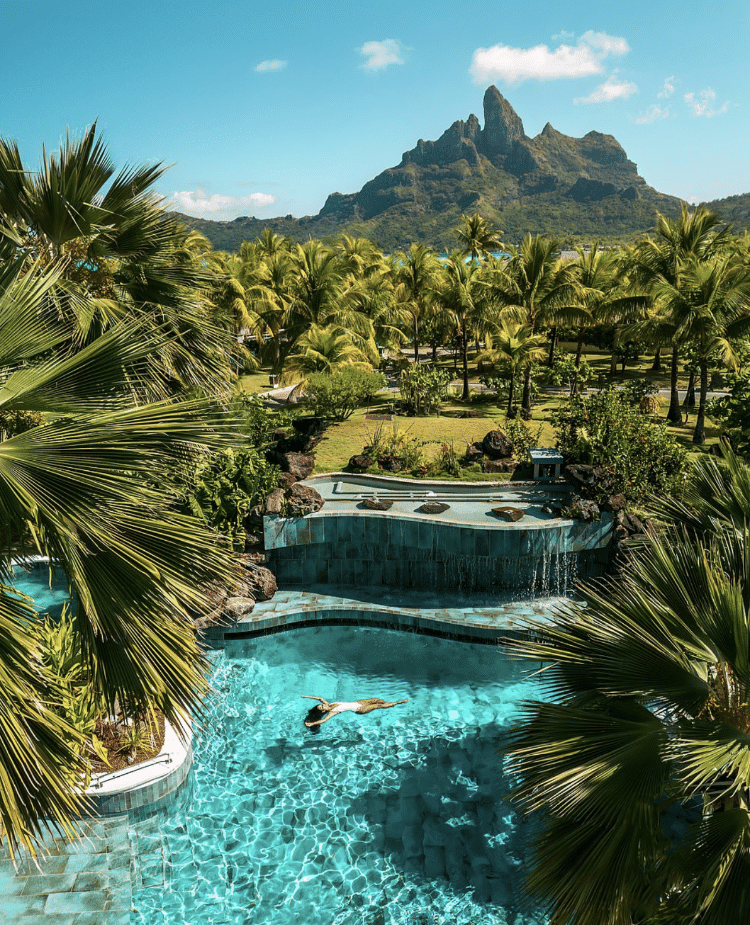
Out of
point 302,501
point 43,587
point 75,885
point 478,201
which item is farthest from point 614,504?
point 478,201

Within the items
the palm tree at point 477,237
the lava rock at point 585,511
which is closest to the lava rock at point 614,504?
the lava rock at point 585,511

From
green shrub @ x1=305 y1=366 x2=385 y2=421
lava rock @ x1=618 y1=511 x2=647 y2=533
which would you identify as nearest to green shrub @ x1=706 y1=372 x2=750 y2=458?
lava rock @ x1=618 y1=511 x2=647 y2=533

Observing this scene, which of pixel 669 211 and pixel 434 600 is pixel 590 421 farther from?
pixel 669 211

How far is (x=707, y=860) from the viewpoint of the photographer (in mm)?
3594

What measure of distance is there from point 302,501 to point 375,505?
1.50 metres

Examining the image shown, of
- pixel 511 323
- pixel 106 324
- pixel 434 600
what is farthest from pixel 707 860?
pixel 511 323

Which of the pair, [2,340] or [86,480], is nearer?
[86,480]

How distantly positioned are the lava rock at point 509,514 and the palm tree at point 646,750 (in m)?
8.17

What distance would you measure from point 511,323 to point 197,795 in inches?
657

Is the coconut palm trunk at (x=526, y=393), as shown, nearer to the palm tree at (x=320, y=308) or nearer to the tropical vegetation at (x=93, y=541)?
the palm tree at (x=320, y=308)

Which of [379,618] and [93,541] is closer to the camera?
[93,541]

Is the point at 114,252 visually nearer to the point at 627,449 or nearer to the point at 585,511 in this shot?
the point at 585,511

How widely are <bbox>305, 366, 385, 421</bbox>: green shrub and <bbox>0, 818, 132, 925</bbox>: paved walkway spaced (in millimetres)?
13032

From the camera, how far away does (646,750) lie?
3936 millimetres
